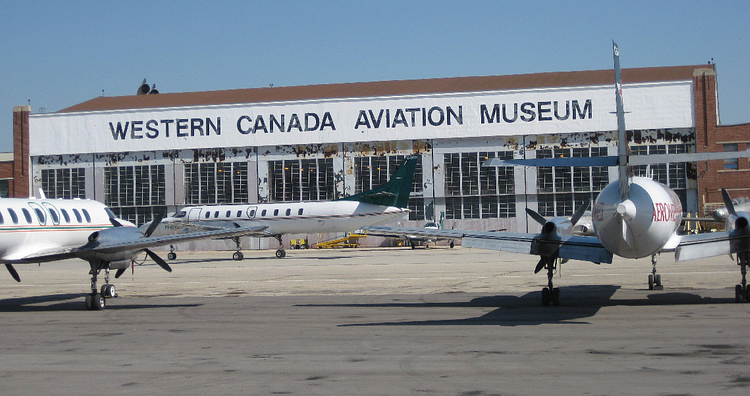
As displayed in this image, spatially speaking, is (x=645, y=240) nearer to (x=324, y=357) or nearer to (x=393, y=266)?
(x=324, y=357)

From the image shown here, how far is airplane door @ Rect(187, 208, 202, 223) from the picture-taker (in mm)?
48031

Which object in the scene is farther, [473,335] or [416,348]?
[473,335]

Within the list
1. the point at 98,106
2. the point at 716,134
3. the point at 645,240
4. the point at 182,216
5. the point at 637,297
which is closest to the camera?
the point at 645,240

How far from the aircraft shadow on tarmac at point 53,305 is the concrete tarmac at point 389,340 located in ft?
0.21

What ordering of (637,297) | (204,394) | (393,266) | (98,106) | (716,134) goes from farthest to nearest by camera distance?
(98,106), (716,134), (393,266), (637,297), (204,394)

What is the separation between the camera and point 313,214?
46.4m

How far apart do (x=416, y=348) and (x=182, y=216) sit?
4006cm

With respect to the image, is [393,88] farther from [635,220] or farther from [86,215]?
[635,220]

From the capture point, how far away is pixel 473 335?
11805mm

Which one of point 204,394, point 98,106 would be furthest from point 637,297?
point 98,106

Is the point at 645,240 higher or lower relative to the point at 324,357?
higher

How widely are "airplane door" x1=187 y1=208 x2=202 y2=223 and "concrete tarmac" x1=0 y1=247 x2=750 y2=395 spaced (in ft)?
84.2

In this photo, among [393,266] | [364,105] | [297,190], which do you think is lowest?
[393,266]

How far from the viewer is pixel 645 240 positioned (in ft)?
41.2
